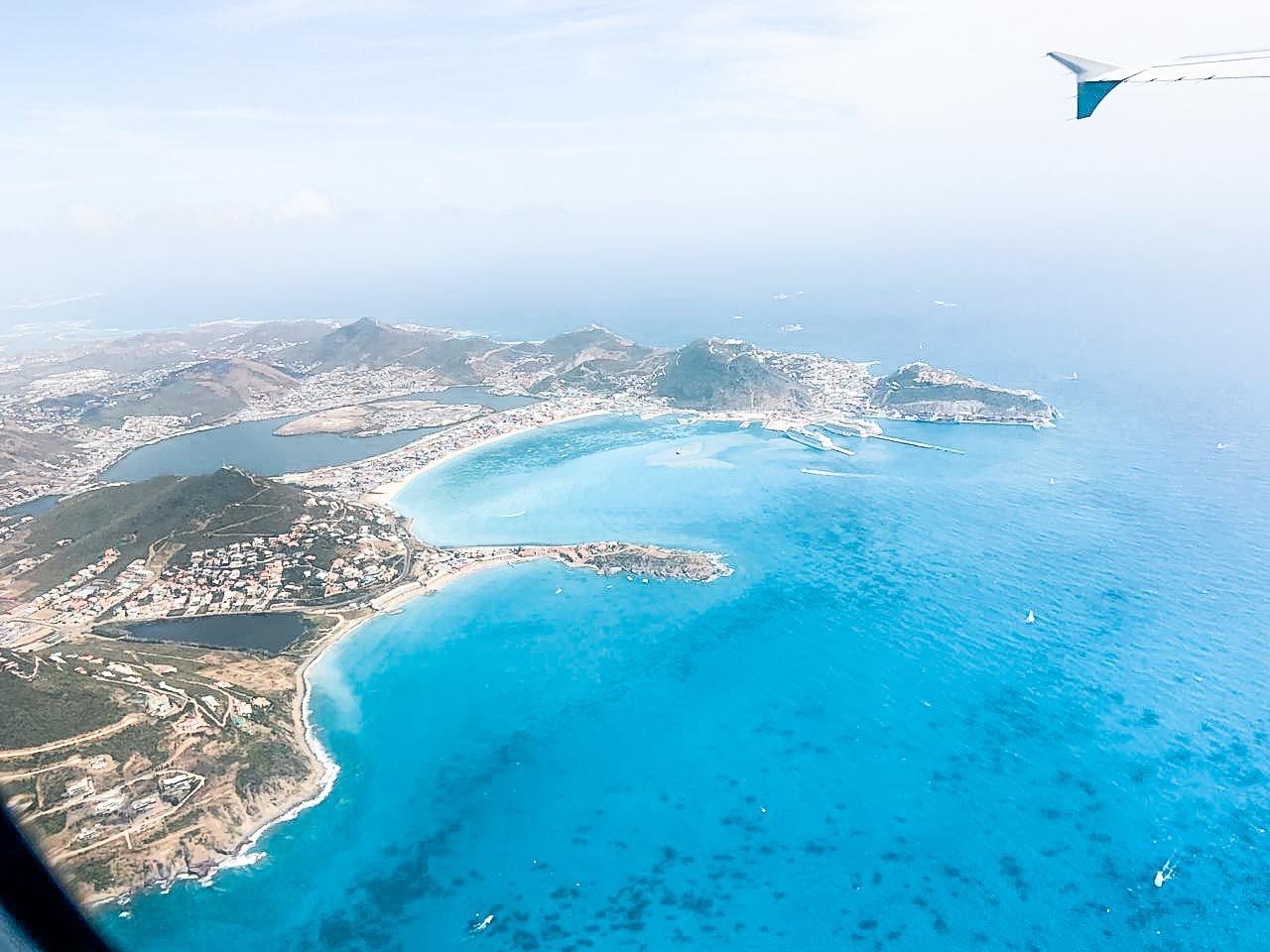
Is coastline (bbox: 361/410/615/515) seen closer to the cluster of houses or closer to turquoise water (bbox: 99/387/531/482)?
turquoise water (bbox: 99/387/531/482)

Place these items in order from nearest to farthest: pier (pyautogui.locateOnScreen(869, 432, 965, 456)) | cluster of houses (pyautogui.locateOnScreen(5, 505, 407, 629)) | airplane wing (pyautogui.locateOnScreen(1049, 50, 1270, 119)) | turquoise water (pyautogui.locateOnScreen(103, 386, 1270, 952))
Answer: airplane wing (pyautogui.locateOnScreen(1049, 50, 1270, 119)), turquoise water (pyautogui.locateOnScreen(103, 386, 1270, 952)), cluster of houses (pyautogui.locateOnScreen(5, 505, 407, 629)), pier (pyautogui.locateOnScreen(869, 432, 965, 456))

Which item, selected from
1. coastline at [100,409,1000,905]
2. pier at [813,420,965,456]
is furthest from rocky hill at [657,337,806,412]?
coastline at [100,409,1000,905]

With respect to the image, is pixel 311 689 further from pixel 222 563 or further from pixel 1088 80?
pixel 1088 80

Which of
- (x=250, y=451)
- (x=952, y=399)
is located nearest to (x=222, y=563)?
(x=250, y=451)

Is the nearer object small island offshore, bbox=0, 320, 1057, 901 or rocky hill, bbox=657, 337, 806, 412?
small island offshore, bbox=0, 320, 1057, 901

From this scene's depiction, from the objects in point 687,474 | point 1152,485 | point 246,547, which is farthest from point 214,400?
point 1152,485

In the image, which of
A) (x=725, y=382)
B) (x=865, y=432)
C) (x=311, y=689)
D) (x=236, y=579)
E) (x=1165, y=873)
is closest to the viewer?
(x=1165, y=873)

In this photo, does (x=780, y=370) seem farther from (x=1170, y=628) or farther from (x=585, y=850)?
(x=585, y=850)
